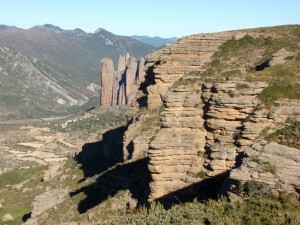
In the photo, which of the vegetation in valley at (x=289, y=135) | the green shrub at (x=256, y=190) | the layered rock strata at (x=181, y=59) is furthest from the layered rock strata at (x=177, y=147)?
the layered rock strata at (x=181, y=59)

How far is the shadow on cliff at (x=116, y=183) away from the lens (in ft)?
206

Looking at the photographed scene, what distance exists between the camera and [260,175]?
118ft

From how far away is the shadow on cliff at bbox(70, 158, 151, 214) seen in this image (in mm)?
62750

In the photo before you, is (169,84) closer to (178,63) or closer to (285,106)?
(178,63)

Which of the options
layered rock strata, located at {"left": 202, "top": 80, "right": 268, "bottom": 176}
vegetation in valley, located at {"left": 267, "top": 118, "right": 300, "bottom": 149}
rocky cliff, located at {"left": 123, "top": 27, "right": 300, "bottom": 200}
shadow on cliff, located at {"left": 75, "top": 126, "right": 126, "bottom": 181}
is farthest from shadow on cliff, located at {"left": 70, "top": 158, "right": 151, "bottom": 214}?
vegetation in valley, located at {"left": 267, "top": 118, "right": 300, "bottom": 149}

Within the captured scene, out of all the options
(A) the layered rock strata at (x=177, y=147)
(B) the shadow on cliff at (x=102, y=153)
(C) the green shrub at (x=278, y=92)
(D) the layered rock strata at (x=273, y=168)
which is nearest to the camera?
(D) the layered rock strata at (x=273, y=168)

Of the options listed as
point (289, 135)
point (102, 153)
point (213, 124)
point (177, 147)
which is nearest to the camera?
point (289, 135)

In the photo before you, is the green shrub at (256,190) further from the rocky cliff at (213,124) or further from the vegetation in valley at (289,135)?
the vegetation in valley at (289,135)

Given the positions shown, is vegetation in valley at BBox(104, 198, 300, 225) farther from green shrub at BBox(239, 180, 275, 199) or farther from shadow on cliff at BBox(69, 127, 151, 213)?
shadow on cliff at BBox(69, 127, 151, 213)

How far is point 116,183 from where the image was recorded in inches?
2916

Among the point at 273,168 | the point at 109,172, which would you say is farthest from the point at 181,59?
the point at 273,168

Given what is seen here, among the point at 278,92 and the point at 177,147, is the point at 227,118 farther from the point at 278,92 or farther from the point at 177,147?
the point at 177,147

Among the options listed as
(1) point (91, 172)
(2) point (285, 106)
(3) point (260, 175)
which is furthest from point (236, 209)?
(1) point (91, 172)

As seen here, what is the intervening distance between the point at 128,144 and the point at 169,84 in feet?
43.9
